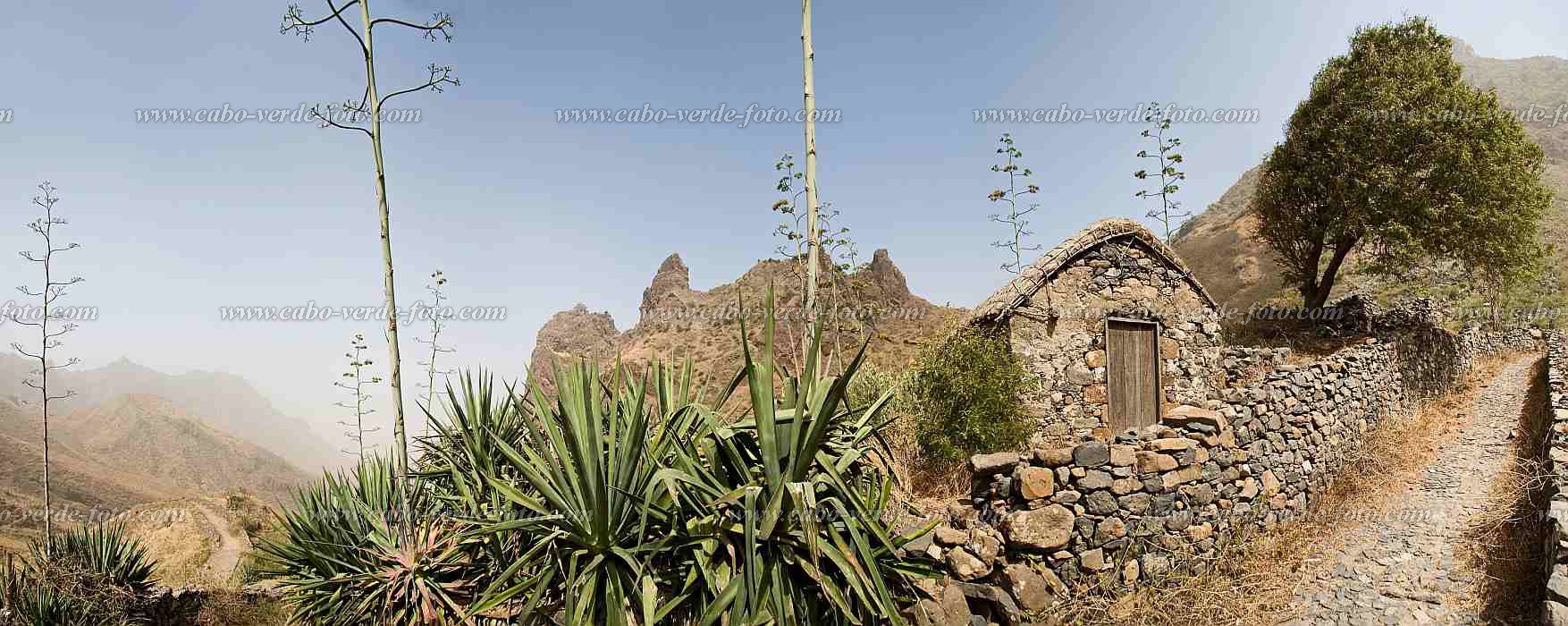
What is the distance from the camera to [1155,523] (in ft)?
17.2

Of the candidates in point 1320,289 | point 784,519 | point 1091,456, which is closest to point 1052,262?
point 1091,456

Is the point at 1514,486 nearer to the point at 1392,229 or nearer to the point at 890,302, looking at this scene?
the point at 1392,229

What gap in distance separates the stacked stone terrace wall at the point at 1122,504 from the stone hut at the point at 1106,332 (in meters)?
2.26

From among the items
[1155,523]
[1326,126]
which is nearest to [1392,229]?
[1326,126]

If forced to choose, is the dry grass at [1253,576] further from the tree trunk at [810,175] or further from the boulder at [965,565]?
the tree trunk at [810,175]

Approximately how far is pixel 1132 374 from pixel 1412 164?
11.4 metres

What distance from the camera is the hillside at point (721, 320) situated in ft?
88.3

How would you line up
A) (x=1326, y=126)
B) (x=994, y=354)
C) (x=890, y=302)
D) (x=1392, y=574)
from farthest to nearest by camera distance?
1. (x=890, y=302)
2. (x=1326, y=126)
3. (x=994, y=354)
4. (x=1392, y=574)

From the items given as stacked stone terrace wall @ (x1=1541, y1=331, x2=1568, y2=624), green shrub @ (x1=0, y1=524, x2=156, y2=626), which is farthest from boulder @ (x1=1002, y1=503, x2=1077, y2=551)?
green shrub @ (x1=0, y1=524, x2=156, y2=626)

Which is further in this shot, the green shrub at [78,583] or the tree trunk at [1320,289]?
the tree trunk at [1320,289]

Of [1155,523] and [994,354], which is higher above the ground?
[994,354]

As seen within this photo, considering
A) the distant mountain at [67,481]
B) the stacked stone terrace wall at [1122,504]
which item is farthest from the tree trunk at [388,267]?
the distant mountain at [67,481]

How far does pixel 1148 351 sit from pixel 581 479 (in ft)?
28.6

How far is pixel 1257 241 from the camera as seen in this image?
1930 cm
